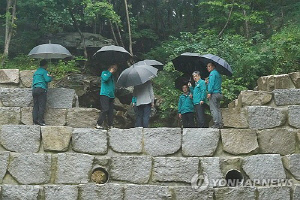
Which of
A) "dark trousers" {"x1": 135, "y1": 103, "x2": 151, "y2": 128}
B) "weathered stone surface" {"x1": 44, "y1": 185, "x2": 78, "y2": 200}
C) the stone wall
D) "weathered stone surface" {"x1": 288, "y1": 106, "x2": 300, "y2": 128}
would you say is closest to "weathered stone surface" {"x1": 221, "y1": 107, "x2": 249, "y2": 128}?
the stone wall

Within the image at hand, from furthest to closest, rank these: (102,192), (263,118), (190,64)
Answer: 1. (190,64)
2. (263,118)
3. (102,192)

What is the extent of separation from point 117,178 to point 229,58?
741cm

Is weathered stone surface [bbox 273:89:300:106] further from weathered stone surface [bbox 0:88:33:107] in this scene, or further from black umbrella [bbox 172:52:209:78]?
weathered stone surface [bbox 0:88:33:107]

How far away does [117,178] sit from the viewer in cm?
695

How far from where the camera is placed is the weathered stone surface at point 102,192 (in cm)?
679

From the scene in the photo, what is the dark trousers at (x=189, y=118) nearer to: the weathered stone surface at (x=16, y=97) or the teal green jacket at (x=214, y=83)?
the teal green jacket at (x=214, y=83)

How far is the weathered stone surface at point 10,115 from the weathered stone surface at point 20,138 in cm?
27

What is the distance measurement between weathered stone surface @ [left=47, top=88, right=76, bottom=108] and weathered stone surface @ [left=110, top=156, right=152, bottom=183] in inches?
62.3

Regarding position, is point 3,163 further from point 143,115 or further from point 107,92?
point 143,115

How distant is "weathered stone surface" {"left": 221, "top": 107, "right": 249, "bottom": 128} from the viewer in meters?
7.35

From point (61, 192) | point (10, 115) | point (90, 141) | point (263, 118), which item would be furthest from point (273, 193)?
point (10, 115)

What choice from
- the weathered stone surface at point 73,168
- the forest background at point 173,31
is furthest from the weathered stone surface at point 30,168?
the forest background at point 173,31

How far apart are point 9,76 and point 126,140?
271cm

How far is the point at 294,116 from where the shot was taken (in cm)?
732
